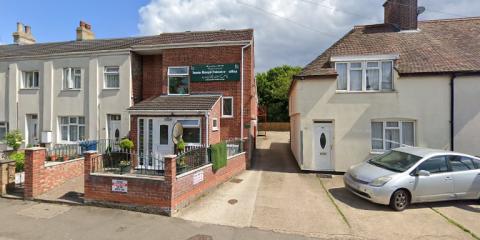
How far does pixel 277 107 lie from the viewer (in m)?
38.6

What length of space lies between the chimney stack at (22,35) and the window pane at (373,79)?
76.5ft

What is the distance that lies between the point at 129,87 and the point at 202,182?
→ 8.75 m

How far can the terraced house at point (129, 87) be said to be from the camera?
514 inches

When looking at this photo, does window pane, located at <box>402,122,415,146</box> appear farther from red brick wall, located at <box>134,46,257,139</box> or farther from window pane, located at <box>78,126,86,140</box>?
A: window pane, located at <box>78,126,86,140</box>

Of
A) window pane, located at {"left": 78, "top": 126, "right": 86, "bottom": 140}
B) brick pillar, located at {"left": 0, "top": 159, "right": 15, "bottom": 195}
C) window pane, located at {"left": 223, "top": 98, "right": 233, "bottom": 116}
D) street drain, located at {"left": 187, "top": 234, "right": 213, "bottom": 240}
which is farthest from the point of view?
window pane, located at {"left": 78, "top": 126, "right": 86, "bottom": 140}

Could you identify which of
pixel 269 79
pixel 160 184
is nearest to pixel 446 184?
pixel 160 184

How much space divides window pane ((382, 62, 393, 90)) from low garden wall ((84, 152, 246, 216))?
8683 millimetres

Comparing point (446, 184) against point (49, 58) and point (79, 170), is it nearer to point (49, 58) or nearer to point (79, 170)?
point (79, 170)

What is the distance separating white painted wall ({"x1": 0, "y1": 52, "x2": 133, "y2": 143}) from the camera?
47.1 feet

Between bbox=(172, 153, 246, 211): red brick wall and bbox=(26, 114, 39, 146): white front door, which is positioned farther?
bbox=(26, 114, 39, 146): white front door

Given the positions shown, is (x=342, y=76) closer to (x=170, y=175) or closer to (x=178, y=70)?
(x=178, y=70)

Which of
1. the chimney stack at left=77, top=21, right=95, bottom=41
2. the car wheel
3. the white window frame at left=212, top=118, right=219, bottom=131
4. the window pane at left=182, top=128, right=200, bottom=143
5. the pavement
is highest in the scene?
the chimney stack at left=77, top=21, right=95, bottom=41

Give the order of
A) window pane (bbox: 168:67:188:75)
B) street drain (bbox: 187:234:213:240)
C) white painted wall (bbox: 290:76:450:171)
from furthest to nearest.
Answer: window pane (bbox: 168:67:188:75) < white painted wall (bbox: 290:76:450:171) < street drain (bbox: 187:234:213:240)

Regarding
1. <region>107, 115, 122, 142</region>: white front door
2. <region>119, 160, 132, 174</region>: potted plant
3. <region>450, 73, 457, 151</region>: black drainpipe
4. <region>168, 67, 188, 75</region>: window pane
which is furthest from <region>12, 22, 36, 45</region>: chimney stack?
<region>450, 73, 457, 151</region>: black drainpipe
